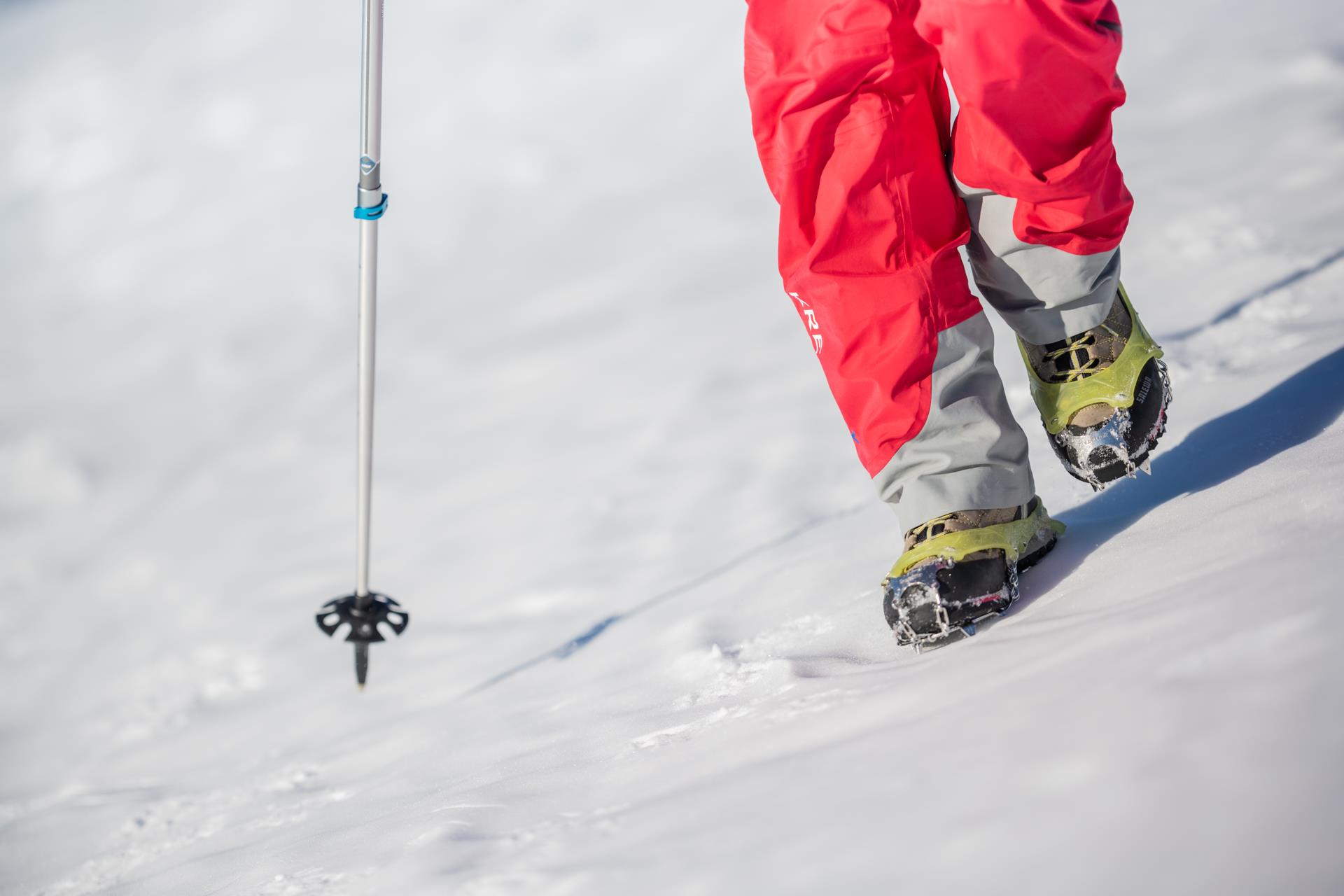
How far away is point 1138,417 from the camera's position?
0.98m

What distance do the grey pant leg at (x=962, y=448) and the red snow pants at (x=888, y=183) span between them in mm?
11

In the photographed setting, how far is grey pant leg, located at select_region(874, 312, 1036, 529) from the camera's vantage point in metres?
0.95

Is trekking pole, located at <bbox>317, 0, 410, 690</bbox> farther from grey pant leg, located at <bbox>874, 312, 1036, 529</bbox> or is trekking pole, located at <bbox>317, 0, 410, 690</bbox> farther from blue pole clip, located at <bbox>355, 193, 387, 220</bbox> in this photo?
grey pant leg, located at <bbox>874, 312, 1036, 529</bbox>

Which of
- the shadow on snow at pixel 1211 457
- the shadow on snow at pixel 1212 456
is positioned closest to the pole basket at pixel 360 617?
the shadow on snow at pixel 1211 457

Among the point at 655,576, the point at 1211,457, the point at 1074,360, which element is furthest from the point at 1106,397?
the point at 655,576

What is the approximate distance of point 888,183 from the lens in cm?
95

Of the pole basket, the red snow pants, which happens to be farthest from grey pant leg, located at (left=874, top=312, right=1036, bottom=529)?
the pole basket

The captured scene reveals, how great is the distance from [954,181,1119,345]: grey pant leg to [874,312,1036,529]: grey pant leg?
6 cm

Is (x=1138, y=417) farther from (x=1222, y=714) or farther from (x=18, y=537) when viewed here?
(x=18, y=537)

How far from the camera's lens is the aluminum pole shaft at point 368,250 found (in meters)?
1.15

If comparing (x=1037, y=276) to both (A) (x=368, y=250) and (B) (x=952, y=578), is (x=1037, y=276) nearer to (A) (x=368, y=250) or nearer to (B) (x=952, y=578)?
(B) (x=952, y=578)

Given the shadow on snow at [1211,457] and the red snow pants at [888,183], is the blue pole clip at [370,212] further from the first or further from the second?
the shadow on snow at [1211,457]

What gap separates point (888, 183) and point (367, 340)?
0.59 metres

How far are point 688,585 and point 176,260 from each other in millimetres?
2509
